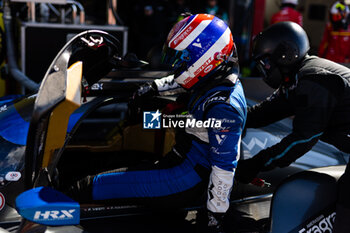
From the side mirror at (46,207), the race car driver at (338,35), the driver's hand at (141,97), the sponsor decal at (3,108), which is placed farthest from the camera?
the race car driver at (338,35)

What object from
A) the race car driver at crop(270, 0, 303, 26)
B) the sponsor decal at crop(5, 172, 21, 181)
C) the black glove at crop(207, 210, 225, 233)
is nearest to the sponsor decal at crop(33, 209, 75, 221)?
the sponsor decal at crop(5, 172, 21, 181)

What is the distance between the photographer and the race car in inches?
67.7

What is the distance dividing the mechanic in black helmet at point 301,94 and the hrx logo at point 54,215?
Result: 0.96m

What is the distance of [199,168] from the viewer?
2.31 m

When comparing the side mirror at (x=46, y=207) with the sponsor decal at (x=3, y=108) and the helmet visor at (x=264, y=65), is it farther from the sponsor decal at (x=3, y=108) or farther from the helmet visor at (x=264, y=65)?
the helmet visor at (x=264, y=65)

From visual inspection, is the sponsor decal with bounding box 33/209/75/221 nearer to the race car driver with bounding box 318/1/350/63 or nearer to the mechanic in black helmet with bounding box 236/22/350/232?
the mechanic in black helmet with bounding box 236/22/350/232

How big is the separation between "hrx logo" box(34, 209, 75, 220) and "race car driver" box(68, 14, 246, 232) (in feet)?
1.40

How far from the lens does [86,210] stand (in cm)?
221

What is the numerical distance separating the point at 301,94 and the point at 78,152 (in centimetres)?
159

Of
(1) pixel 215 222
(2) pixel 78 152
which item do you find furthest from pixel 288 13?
(1) pixel 215 222

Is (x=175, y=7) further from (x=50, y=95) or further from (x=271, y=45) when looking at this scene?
(x=50, y=95)

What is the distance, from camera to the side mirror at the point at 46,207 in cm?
169

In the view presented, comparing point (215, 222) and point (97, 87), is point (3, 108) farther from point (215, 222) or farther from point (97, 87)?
point (215, 222)

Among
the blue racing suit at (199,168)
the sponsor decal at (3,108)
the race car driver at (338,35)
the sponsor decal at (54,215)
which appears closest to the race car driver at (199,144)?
the blue racing suit at (199,168)
